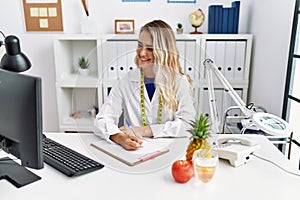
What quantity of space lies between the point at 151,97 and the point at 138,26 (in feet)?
4.57

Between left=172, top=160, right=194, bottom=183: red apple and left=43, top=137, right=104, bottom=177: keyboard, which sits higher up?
left=172, top=160, right=194, bottom=183: red apple

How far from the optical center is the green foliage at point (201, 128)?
1041mm

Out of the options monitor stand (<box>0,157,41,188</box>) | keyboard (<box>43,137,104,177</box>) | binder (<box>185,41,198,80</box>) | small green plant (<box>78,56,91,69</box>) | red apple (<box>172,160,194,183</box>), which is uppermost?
binder (<box>185,41,198,80</box>)

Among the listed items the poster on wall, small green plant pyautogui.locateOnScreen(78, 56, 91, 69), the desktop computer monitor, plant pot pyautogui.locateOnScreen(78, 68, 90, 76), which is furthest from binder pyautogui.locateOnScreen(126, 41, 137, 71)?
the poster on wall

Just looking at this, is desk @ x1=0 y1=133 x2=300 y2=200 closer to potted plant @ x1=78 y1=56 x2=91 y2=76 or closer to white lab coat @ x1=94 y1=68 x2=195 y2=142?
→ white lab coat @ x1=94 y1=68 x2=195 y2=142

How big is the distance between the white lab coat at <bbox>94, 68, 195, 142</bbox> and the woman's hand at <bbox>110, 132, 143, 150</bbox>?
29 mm

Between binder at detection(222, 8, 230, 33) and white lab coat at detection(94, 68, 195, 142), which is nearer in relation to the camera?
white lab coat at detection(94, 68, 195, 142)

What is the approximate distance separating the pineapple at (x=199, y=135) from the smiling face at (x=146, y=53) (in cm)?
33

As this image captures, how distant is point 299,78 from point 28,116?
5.40ft

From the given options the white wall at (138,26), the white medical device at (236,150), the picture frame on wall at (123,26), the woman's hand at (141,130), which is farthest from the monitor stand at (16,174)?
the picture frame on wall at (123,26)

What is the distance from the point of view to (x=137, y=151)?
1205 millimetres

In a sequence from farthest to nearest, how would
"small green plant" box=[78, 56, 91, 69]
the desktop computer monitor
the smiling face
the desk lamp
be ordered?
"small green plant" box=[78, 56, 91, 69] < the smiling face < the desk lamp < the desktop computer monitor

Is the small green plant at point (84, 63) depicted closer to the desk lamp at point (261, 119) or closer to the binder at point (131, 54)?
the binder at point (131, 54)

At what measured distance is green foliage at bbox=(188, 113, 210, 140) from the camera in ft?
3.42
